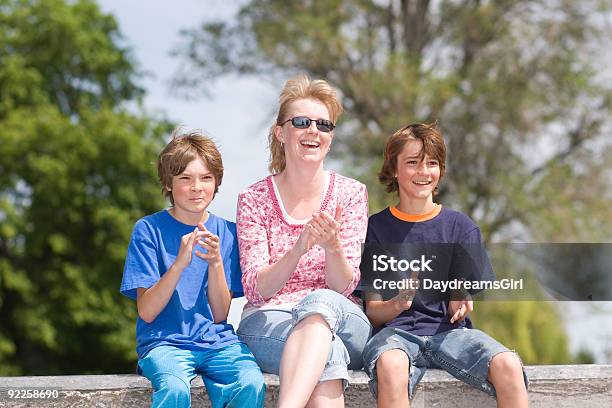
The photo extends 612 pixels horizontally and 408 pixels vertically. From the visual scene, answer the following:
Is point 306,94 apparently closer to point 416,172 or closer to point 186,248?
point 416,172

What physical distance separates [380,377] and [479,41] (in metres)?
12.0

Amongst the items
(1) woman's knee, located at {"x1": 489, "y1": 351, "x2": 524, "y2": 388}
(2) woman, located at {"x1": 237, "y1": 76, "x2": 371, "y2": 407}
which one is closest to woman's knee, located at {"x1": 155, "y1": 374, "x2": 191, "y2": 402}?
(2) woman, located at {"x1": 237, "y1": 76, "x2": 371, "y2": 407}

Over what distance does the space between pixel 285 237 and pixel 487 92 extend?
10726 millimetres

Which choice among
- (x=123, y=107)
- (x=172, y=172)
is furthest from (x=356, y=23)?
(x=172, y=172)

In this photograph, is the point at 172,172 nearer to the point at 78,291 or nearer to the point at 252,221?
the point at 252,221

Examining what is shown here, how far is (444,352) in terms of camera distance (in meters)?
3.40

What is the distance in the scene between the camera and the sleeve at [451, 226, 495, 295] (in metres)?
3.55

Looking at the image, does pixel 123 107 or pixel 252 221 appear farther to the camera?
pixel 123 107

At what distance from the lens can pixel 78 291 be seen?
54.5 ft

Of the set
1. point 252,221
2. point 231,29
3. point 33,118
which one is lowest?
point 252,221

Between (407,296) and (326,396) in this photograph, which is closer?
(326,396)

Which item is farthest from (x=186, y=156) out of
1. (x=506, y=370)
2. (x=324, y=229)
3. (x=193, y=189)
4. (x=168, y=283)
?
(x=506, y=370)

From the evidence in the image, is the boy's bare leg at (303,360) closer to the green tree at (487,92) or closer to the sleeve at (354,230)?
the sleeve at (354,230)

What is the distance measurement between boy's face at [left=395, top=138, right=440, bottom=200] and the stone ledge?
760mm
